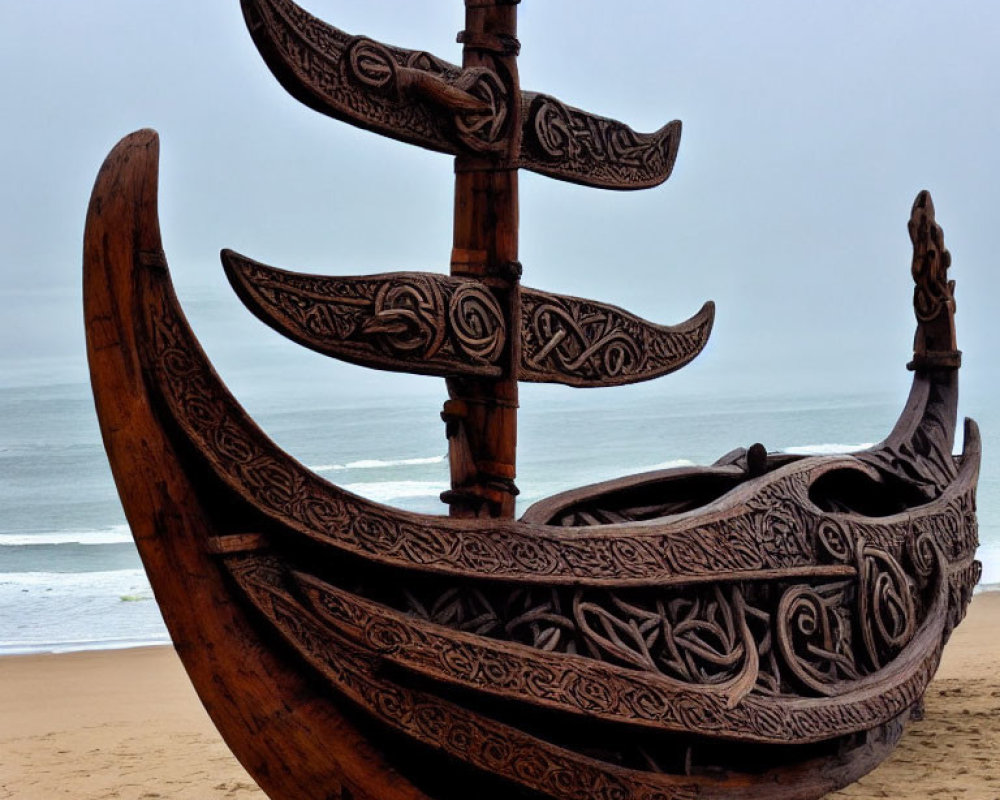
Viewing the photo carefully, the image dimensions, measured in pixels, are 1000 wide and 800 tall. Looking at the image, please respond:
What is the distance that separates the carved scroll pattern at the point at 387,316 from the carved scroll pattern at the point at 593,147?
1.59 ft

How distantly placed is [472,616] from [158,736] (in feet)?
9.77

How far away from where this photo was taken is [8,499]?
17.2 m

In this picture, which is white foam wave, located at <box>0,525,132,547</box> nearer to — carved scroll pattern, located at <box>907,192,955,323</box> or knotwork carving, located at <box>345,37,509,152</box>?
carved scroll pattern, located at <box>907,192,955,323</box>

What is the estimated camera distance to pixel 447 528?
2.75m

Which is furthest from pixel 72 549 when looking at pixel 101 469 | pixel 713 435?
pixel 713 435

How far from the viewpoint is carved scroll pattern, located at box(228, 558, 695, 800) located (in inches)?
97.9

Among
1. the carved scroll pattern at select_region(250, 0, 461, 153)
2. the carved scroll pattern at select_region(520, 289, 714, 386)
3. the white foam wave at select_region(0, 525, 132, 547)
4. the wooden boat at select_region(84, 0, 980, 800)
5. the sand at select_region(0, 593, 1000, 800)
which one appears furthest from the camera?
the white foam wave at select_region(0, 525, 132, 547)

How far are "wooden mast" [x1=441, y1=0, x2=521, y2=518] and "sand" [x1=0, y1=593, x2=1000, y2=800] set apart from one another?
1421mm

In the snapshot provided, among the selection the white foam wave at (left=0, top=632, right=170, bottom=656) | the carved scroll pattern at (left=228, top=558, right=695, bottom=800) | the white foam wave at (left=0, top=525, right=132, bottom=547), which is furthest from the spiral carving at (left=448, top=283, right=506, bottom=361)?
the white foam wave at (left=0, top=525, right=132, bottom=547)

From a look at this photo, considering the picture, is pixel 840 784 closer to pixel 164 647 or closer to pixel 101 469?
pixel 164 647

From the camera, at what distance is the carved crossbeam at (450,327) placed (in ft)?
8.73

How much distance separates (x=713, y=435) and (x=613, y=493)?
22.5 meters

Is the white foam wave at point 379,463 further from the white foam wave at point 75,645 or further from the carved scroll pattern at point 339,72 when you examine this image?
the carved scroll pattern at point 339,72

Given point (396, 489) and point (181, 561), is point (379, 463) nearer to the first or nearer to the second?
point (396, 489)
